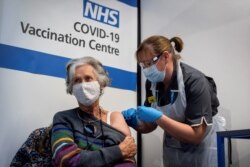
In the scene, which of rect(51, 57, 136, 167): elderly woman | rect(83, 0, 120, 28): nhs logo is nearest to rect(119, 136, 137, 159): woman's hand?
rect(51, 57, 136, 167): elderly woman

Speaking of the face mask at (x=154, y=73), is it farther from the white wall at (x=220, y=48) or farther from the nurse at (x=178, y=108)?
the white wall at (x=220, y=48)

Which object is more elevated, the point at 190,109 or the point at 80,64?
the point at 80,64

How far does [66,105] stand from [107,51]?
1.68ft

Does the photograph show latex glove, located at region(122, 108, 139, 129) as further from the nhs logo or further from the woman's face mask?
the nhs logo

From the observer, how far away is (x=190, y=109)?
1.73 metres

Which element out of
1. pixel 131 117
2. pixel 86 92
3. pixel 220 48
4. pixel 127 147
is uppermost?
pixel 220 48

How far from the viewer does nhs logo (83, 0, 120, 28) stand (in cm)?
233

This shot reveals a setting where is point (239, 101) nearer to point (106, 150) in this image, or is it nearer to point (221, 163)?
point (221, 163)

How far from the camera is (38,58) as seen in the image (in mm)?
2025

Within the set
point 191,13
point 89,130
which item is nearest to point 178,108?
point 89,130

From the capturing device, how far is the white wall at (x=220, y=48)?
2051 millimetres

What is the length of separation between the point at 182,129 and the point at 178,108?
19 cm

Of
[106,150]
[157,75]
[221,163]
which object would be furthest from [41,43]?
[221,163]

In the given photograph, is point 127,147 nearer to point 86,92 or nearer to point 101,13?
point 86,92
